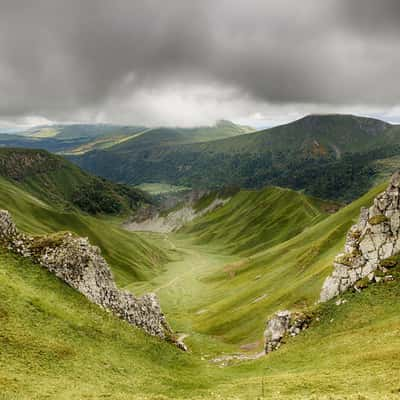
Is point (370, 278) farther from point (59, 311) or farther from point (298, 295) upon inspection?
point (59, 311)

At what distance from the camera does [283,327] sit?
57500 mm

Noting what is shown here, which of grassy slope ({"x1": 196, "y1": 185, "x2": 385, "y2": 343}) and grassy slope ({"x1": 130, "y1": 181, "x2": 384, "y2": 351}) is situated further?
grassy slope ({"x1": 130, "y1": 181, "x2": 384, "y2": 351})

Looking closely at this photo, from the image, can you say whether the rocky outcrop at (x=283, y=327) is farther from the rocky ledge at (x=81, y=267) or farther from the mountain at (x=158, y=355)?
the rocky ledge at (x=81, y=267)

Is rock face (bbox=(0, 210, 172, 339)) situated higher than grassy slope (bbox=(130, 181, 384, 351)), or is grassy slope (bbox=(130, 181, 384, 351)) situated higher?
rock face (bbox=(0, 210, 172, 339))

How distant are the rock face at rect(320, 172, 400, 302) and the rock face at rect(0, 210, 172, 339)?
30.9 metres

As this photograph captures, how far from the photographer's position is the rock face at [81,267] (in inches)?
2041

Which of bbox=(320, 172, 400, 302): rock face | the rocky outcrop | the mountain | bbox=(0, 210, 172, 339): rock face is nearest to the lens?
the mountain

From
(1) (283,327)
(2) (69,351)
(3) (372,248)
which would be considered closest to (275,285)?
(1) (283,327)

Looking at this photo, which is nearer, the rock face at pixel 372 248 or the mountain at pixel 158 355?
the mountain at pixel 158 355

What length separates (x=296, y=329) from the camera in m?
55.8

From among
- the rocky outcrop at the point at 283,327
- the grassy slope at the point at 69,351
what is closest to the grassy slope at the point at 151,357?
the grassy slope at the point at 69,351

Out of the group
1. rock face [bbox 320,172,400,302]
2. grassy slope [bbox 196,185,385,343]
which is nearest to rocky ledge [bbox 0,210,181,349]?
rock face [bbox 320,172,400,302]

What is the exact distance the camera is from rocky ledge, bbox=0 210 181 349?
51844mm

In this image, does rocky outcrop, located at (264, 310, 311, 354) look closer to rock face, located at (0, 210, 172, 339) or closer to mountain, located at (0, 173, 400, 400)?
mountain, located at (0, 173, 400, 400)
